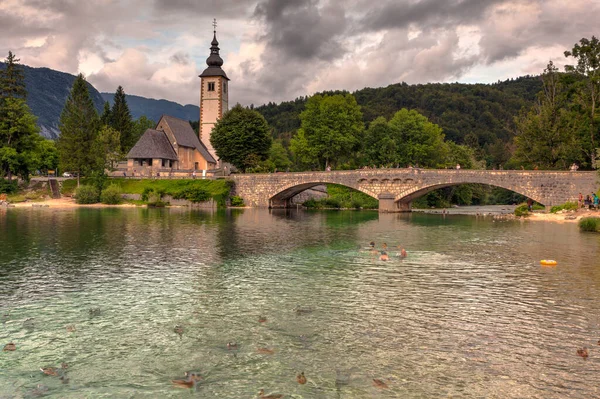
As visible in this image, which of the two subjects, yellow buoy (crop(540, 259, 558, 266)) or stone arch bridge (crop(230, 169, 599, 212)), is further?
stone arch bridge (crop(230, 169, 599, 212))

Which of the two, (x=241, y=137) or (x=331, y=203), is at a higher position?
(x=241, y=137)

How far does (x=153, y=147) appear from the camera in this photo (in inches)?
3770

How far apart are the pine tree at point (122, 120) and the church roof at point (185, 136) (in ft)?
52.2

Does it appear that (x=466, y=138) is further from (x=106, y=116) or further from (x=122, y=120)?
(x=106, y=116)

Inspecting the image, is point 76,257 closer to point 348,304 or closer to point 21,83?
point 348,304

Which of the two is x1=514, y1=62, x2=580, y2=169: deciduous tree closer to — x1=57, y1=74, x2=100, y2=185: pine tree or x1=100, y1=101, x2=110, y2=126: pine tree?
x1=57, y1=74, x2=100, y2=185: pine tree

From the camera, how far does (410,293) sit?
20281 mm

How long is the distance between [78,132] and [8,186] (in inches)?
576

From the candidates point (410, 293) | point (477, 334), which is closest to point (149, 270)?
point (410, 293)

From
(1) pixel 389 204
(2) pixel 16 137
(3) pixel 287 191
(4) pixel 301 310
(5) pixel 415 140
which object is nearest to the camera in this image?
(4) pixel 301 310

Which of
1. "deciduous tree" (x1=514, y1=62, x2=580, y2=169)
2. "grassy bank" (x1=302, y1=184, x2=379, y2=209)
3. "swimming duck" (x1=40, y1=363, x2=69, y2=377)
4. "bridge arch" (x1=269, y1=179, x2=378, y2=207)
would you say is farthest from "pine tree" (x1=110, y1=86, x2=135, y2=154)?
"swimming duck" (x1=40, y1=363, x2=69, y2=377)

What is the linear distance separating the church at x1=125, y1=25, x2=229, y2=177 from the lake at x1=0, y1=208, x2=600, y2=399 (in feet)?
210

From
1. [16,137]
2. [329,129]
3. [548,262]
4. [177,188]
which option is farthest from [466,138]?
[548,262]

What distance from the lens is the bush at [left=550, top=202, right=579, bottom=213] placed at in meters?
57.8
